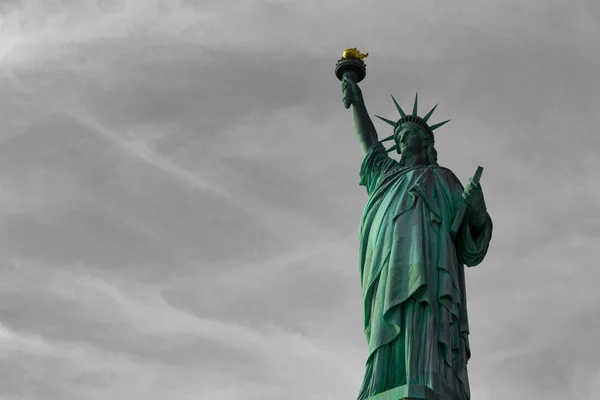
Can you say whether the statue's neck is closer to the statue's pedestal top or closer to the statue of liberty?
the statue of liberty

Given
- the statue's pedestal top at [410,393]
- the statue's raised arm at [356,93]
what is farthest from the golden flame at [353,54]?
the statue's pedestal top at [410,393]

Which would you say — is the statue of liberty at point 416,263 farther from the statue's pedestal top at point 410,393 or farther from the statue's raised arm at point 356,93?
the statue's raised arm at point 356,93

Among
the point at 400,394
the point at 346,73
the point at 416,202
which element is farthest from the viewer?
the point at 346,73

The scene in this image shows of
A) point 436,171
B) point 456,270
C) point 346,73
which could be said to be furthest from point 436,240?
point 346,73

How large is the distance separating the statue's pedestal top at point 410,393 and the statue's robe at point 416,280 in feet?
0.77

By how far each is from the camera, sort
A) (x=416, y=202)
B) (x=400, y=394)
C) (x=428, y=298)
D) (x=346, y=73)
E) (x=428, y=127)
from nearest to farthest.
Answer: (x=400, y=394) → (x=428, y=298) → (x=416, y=202) → (x=428, y=127) → (x=346, y=73)

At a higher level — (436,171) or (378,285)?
(436,171)

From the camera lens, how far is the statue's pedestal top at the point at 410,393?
1488 centimetres

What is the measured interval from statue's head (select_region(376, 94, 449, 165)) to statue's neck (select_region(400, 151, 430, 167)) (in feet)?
0.16

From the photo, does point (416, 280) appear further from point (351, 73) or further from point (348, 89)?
point (351, 73)

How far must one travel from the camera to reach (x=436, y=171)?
18281 mm

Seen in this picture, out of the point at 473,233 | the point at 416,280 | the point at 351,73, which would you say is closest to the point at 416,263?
the point at 416,280

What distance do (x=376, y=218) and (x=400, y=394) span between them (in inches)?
146

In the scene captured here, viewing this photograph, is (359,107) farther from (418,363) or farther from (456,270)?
(418,363)
